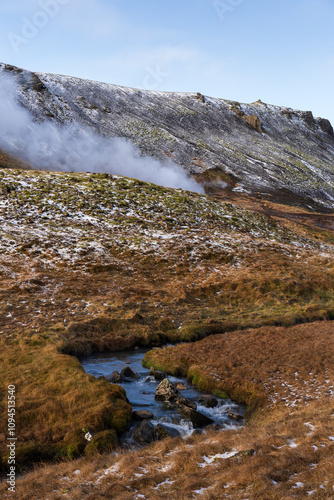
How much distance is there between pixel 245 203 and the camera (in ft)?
281

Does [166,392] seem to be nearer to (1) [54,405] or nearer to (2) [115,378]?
(2) [115,378]

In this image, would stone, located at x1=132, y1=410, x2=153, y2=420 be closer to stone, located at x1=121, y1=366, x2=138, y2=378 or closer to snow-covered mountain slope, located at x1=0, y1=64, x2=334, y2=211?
stone, located at x1=121, y1=366, x2=138, y2=378

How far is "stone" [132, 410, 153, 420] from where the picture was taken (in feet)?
48.7

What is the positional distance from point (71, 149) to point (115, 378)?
89.1 metres

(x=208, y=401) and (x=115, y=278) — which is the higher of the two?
(x=115, y=278)

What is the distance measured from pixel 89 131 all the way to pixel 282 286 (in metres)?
89.6

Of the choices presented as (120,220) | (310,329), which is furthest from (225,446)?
(120,220)

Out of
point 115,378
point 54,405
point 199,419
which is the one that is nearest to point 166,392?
point 199,419

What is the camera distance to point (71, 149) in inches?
3851

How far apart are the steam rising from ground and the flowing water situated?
7251cm

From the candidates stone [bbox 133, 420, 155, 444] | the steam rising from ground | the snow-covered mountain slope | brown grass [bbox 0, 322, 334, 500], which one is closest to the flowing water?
stone [bbox 133, 420, 155, 444]

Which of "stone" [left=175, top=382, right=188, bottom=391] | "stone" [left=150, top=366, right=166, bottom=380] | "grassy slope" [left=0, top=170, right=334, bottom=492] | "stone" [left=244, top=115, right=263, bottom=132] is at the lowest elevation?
"stone" [left=175, top=382, right=188, bottom=391]

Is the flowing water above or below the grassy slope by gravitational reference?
below

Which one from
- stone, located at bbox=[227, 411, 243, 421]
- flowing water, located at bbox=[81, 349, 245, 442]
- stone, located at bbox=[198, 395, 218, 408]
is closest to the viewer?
flowing water, located at bbox=[81, 349, 245, 442]
